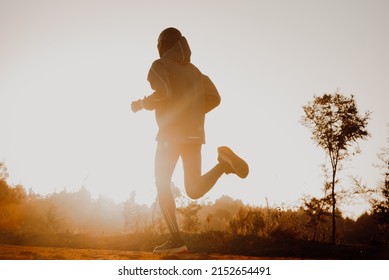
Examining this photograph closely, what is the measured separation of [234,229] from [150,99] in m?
6.43

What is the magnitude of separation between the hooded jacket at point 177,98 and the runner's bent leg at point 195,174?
0.10 metres

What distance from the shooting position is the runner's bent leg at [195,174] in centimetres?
268

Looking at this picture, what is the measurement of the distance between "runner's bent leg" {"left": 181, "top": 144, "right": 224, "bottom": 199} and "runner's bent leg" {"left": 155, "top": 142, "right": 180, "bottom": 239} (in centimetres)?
12

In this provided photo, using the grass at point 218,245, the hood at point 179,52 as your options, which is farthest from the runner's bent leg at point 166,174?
the grass at point 218,245

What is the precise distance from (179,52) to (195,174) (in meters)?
1.36

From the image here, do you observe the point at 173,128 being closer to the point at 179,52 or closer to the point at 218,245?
the point at 179,52

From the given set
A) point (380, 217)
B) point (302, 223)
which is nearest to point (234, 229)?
point (302, 223)

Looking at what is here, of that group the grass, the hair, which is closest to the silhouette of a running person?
the hair

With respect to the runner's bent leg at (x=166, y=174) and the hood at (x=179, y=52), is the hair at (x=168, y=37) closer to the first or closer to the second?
the hood at (x=179, y=52)

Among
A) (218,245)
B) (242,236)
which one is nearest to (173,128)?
(218,245)

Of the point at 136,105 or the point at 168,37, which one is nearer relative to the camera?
the point at 136,105

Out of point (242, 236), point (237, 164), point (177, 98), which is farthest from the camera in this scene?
point (242, 236)

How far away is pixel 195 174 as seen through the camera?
113 inches
